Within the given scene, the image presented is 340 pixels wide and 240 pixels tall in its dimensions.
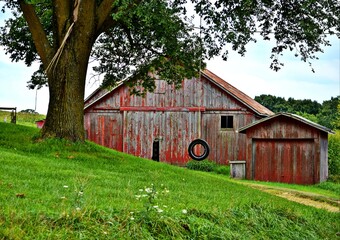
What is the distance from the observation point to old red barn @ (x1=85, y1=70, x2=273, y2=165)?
3275 centimetres

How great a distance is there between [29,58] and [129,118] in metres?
10.8

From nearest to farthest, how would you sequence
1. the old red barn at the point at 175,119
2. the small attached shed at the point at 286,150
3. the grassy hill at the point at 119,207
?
the grassy hill at the point at 119,207 → the small attached shed at the point at 286,150 → the old red barn at the point at 175,119

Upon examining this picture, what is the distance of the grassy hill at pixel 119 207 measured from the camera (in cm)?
697

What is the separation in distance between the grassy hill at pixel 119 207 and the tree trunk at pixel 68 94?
1007mm

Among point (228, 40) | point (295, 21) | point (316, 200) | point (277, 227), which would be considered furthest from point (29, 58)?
point (277, 227)

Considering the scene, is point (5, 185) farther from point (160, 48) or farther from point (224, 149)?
point (224, 149)

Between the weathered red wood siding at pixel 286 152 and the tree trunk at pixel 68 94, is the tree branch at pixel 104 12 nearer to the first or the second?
the tree trunk at pixel 68 94

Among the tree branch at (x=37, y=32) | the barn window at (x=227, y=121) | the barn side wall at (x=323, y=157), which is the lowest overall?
the barn side wall at (x=323, y=157)

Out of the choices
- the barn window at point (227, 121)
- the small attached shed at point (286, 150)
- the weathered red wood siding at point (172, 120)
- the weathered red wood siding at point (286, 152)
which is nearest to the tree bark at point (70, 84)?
the small attached shed at point (286, 150)

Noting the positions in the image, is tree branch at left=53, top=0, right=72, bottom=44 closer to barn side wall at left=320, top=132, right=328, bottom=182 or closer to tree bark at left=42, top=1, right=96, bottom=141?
tree bark at left=42, top=1, right=96, bottom=141

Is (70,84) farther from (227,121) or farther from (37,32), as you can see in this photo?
(227,121)

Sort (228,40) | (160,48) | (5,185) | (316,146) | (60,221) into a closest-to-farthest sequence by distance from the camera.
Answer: (60,221)
(5,185)
(228,40)
(160,48)
(316,146)

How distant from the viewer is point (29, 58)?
23.6 metres

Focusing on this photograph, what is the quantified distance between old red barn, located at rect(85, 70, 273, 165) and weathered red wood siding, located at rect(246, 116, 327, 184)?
4434 millimetres
